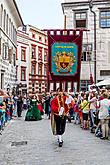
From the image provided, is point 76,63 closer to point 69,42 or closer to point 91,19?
point 69,42

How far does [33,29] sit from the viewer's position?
6150 cm

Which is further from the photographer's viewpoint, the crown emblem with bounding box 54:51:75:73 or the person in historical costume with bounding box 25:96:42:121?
the crown emblem with bounding box 54:51:75:73

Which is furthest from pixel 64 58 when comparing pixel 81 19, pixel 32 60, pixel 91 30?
pixel 32 60

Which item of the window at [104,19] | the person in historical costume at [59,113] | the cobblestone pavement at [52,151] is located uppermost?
the window at [104,19]

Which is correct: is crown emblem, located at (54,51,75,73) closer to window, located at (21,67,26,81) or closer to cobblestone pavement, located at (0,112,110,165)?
cobblestone pavement, located at (0,112,110,165)

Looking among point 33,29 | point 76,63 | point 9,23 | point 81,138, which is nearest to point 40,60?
point 33,29

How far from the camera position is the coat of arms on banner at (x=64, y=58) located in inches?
1194

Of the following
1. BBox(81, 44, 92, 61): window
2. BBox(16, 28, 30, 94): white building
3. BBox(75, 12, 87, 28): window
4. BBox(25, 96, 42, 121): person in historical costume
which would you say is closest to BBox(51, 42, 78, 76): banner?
BBox(81, 44, 92, 61): window

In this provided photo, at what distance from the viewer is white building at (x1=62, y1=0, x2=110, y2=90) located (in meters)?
33.2

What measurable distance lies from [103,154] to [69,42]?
2128 cm

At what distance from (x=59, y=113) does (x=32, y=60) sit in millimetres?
50018

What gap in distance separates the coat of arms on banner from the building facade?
23623mm

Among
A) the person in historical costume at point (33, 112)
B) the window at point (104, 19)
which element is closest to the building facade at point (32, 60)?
the window at point (104, 19)

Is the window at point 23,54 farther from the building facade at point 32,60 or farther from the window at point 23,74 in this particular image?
the window at point 23,74
